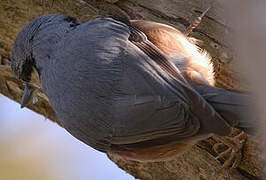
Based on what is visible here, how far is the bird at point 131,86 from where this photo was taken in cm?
254

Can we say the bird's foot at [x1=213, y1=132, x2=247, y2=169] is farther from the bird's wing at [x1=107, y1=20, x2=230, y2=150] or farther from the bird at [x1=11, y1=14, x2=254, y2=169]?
the bird's wing at [x1=107, y1=20, x2=230, y2=150]

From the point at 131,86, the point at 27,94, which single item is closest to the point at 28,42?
the point at 27,94

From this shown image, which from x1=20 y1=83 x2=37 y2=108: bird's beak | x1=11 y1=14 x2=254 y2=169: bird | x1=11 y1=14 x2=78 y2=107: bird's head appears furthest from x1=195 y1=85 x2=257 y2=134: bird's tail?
x1=20 y1=83 x2=37 y2=108: bird's beak

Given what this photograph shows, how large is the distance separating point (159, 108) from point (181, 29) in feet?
4.28

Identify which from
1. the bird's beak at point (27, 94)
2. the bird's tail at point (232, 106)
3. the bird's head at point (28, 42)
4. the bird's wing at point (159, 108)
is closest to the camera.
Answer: the bird's tail at point (232, 106)

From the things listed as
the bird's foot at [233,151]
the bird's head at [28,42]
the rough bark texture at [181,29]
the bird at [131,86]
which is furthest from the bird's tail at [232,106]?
the bird's head at [28,42]

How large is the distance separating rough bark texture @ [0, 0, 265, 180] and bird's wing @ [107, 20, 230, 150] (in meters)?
0.68

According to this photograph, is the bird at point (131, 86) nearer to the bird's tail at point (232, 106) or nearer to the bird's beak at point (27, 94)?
the bird's tail at point (232, 106)

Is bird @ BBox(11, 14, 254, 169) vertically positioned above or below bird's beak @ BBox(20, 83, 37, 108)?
above

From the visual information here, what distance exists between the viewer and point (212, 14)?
3520 mm

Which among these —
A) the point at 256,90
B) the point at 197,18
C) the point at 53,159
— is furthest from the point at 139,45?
the point at 53,159

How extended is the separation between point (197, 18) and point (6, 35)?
1957mm

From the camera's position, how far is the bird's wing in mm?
2531

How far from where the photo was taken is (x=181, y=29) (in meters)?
3.67
